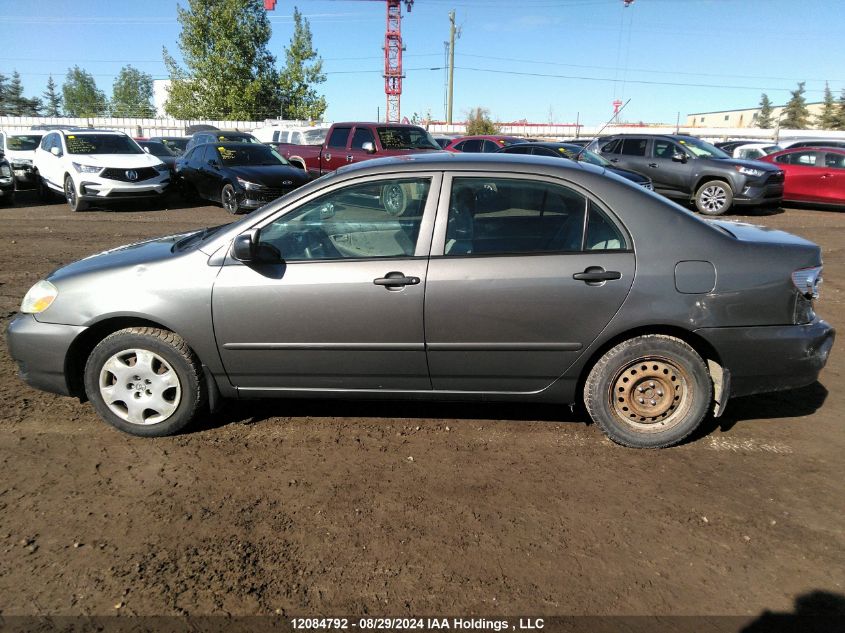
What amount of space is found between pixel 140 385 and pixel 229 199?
34.9ft

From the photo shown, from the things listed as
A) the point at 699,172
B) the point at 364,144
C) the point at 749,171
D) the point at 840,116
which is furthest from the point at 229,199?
the point at 840,116

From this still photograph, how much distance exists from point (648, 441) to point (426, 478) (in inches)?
52.3

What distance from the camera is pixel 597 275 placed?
3354mm

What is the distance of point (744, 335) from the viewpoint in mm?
3402

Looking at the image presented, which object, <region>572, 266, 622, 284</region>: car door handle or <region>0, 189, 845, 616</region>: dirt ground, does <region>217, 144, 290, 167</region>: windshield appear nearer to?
<region>0, 189, 845, 616</region>: dirt ground

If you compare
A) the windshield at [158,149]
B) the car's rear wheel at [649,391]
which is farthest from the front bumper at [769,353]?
the windshield at [158,149]

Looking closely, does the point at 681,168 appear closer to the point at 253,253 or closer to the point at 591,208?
the point at 591,208

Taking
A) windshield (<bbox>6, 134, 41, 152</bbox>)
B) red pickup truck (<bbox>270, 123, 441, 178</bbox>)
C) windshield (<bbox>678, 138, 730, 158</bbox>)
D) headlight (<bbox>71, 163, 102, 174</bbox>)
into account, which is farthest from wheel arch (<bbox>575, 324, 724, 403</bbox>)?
windshield (<bbox>6, 134, 41, 152</bbox>)

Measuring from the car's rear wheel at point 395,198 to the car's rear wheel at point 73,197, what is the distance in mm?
12566

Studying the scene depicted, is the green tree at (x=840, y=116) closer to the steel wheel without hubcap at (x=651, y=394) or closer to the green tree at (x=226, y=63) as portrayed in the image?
the green tree at (x=226, y=63)

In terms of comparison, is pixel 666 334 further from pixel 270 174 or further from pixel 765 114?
pixel 765 114

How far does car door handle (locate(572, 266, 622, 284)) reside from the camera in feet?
11.0

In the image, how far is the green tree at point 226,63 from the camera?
144ft

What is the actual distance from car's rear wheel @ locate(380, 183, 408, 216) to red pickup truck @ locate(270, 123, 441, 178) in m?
9.74
